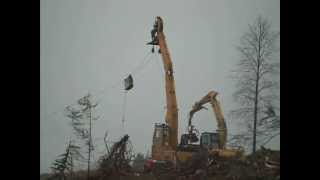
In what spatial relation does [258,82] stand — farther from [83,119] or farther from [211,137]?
[83,119]

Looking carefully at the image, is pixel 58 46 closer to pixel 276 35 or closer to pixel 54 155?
pixel 54 155

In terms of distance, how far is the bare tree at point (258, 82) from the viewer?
3764 millimetres

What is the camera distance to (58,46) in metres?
3.63

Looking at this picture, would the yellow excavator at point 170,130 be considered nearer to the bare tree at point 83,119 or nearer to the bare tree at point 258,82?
the bare tree at point 258,82

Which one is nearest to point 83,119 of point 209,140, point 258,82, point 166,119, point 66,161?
point 66,161

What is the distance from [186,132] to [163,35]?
0.87 metres

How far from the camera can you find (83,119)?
144 inches

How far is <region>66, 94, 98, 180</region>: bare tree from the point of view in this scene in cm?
364

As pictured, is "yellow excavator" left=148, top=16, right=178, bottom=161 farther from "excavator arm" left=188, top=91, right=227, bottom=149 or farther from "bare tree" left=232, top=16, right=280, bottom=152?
"bare tree" left=232, top=16, right=280, bottom=152

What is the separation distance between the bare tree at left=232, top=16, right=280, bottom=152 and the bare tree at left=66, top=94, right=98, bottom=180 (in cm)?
127

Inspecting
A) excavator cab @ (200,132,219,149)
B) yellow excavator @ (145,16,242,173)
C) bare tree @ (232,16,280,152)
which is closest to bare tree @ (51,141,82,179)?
yellow excavator @ (145,16,242,173)

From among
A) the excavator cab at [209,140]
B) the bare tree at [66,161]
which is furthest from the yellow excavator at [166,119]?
the bare tree at [66,161]

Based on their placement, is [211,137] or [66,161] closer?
[66,161]

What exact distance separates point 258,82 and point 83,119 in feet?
5.16
